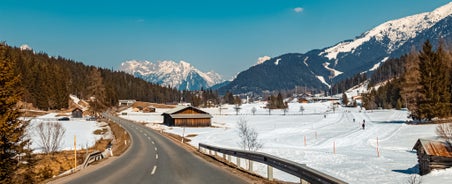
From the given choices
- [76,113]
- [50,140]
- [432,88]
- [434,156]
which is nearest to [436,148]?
[434,156]

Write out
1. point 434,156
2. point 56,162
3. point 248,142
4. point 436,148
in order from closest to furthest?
point 434,156 < point 436,148 < point 56,162 < point 248,142

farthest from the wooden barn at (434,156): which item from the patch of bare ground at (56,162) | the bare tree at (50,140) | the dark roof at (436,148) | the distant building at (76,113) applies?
the distant building at (76,113)

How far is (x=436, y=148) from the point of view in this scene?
22844 mm

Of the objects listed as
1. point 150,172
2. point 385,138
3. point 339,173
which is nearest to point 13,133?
point 150,172

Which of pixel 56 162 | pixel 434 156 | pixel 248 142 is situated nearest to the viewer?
pixel 434 156

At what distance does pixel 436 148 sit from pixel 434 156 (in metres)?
0.78

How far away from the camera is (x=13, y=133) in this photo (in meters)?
20.6

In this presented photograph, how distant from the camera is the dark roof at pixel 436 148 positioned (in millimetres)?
22312

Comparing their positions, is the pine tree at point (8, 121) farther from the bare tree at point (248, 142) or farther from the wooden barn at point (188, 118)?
the wooden barn at point (188, 118)

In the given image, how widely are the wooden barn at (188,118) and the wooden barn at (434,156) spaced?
76502mm

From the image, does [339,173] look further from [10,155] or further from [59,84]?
[59,84]

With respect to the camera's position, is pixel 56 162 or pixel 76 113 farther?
pixel 76 113

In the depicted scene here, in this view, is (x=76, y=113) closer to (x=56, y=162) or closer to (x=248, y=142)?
(x=248, y=142)

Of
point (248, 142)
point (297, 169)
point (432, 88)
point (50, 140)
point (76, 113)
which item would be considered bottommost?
point (50, 140)
